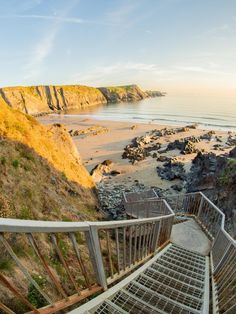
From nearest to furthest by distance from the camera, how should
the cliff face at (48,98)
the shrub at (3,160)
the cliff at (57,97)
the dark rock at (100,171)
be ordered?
the shrub at (3,160) → the dark rock at (100,171) → the cliff face at (48,98) → the cliff at (57,97)

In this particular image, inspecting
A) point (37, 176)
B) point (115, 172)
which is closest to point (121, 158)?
point (115, 172)

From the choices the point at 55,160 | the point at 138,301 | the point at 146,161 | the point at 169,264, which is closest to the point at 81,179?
the point at 55,160

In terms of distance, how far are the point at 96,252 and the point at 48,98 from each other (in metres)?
129

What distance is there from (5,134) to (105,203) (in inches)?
322

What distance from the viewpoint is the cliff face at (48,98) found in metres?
103

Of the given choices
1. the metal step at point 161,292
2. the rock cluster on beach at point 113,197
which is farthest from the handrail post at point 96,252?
the rock cluster on beach at point 113,197

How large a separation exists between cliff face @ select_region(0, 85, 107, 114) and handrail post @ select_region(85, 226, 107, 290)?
101 metres

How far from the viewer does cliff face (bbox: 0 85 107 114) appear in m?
103

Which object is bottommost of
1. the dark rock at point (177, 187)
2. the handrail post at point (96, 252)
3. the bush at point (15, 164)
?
the dark rock at point (177, 187)

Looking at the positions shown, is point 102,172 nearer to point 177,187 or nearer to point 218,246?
point 177,187

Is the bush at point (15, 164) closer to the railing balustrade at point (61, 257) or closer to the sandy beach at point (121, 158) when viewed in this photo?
the railing balustrade at point (61, 257)

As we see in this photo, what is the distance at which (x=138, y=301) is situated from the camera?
3654 mm

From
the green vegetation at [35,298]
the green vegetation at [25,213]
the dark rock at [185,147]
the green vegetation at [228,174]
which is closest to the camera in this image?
the green vegetation at [35,298]

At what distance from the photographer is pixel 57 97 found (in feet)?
414
